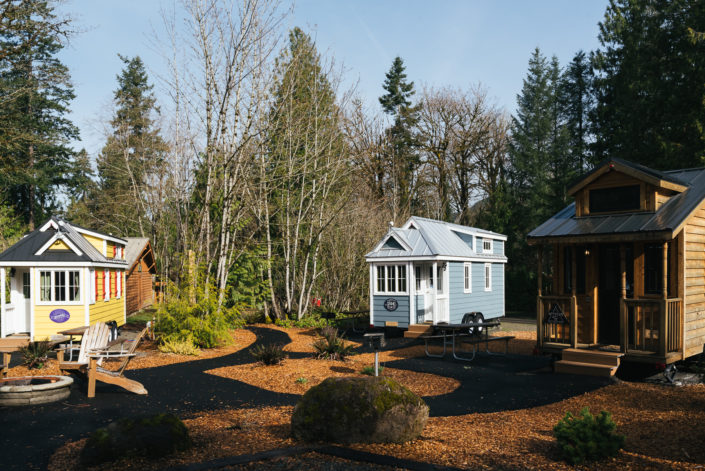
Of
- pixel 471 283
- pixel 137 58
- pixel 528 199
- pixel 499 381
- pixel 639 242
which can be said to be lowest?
pixel 499 381

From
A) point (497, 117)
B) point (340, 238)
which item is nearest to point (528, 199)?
point (497, 117)

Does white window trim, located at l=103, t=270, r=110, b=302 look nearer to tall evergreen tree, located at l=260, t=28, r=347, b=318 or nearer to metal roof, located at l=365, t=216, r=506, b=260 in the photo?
tall evergreen tree, located at l=260, t=28, r=347, b=318

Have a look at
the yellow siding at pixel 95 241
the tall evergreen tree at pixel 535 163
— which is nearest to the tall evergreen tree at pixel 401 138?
the tall evergreen tree at pixel 535 163

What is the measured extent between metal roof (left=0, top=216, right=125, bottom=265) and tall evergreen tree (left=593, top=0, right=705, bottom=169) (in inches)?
894

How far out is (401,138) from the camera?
37.8 m

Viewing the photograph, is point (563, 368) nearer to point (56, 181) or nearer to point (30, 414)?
point (30, 414)

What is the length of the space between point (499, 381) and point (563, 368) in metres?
1.53

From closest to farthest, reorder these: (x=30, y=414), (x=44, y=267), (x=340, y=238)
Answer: (x=30, y=414) < (x=44, y=267) < (x=340, y=238)

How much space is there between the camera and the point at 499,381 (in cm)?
1059

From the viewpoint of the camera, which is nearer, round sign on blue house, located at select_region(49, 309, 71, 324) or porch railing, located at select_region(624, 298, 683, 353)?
porch railing, located at select_region(624, 298, 683, 353)

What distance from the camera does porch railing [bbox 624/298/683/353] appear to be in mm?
9953

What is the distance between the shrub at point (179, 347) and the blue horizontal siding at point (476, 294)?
9.27 meters

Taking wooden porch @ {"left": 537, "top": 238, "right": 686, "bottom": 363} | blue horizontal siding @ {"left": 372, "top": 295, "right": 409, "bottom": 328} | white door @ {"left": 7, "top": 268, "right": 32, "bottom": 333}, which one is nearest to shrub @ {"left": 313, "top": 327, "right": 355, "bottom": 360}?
wooden porch @ {"left": 537, "top": 238, "right": 686, "bottom": 363}

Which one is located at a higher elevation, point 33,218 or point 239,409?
point 33,218
